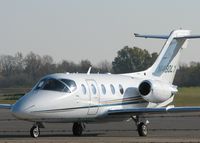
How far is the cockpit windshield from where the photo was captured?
83.2ft

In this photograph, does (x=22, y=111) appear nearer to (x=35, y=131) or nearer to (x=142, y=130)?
(x=35, y=131)

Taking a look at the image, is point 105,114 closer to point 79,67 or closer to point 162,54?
point 162,54

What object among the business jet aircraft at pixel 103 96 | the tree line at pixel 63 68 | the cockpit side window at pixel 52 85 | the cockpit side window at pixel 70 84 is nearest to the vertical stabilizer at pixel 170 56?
the business jet aircraft at pixel 103 96

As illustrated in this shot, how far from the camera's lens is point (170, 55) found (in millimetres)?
31828

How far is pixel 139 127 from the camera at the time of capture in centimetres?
2656

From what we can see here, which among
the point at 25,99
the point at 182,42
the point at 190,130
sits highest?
the point at 182,42

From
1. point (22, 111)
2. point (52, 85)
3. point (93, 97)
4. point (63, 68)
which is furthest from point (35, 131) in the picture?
point (63, 68)

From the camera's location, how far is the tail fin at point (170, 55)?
31438 millimetres

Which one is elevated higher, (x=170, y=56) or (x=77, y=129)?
(x=170, y=56)

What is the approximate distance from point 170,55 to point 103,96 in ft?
19.2

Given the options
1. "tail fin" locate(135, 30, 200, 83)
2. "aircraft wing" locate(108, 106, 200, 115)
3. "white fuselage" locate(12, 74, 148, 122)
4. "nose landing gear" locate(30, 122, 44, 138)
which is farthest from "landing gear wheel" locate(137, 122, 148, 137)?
"tail fin" locate(135, 30, 200, 83)

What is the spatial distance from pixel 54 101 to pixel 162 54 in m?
8.59

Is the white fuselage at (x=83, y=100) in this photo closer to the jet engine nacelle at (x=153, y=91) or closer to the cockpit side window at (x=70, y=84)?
the cockpit side window at (x=70, y=84)

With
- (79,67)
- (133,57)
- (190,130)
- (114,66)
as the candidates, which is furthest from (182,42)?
(133,57)
